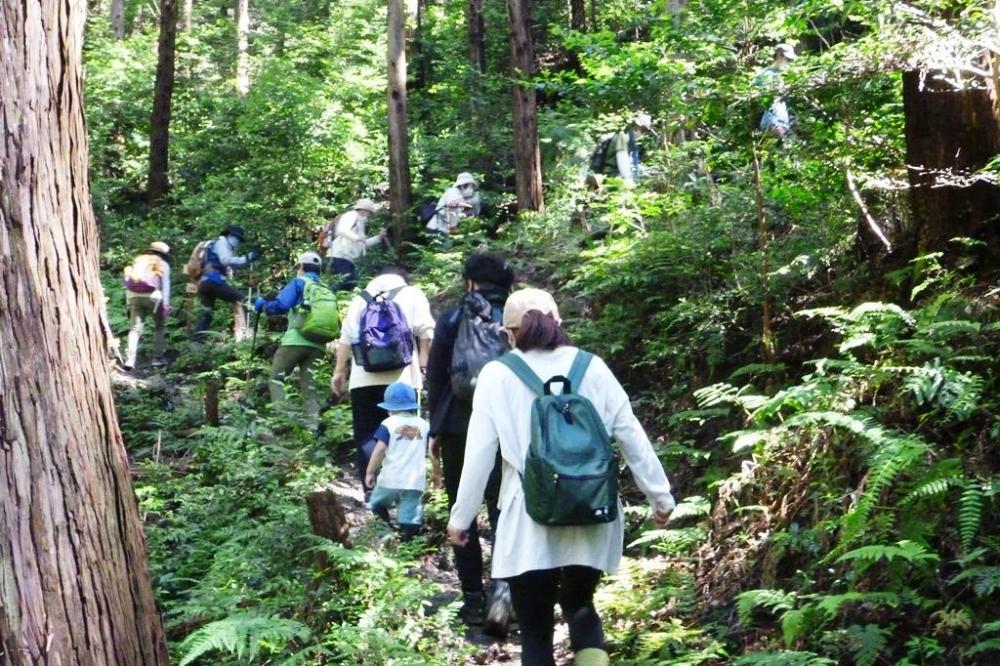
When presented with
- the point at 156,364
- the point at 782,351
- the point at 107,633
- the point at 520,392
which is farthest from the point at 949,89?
the point at 156,364

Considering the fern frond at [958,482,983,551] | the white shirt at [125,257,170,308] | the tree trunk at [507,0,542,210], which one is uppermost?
the tree trunk at [507,0,542,210]

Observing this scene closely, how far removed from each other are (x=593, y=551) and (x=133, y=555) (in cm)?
208

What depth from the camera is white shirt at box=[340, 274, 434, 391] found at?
27.4 feet

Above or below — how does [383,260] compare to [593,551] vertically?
above

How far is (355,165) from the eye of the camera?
21.9 m

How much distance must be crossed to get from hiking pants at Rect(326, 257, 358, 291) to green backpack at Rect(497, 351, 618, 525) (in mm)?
12353

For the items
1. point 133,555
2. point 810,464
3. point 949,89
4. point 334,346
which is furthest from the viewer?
point 334,346

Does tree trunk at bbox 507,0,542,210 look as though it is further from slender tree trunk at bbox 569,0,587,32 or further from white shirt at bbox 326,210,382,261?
slender tree trunk at bbox 569,0,587,32

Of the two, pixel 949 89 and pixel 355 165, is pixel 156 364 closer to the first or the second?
pixel 355 165

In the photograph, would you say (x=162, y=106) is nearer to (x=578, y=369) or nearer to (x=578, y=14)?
(x=578, y=14)

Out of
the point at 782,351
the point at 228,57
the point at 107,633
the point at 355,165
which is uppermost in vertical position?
the point at 228,57

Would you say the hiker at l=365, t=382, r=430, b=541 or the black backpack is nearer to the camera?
the black backpack

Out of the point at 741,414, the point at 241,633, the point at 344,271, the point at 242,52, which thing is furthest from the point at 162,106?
the point at 241,633

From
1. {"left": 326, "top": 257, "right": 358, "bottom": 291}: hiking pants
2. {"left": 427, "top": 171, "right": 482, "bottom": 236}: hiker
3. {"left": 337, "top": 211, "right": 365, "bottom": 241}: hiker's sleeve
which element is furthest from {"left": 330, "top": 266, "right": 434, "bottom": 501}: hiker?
{"left": 427, "top": 171, "right": 482, "bottom": 236}: hiker
